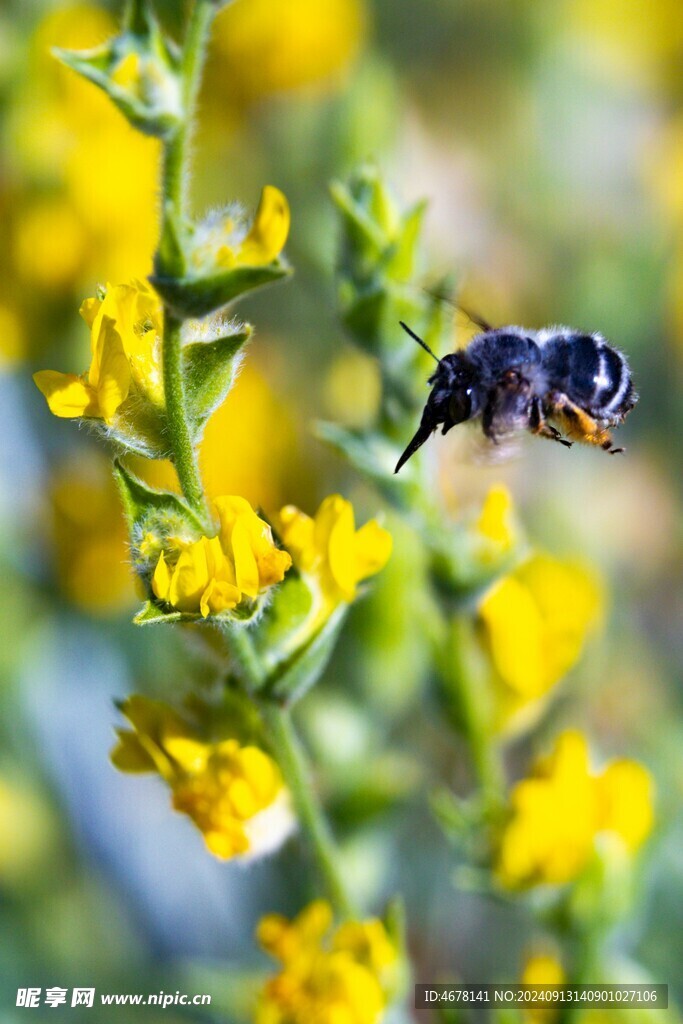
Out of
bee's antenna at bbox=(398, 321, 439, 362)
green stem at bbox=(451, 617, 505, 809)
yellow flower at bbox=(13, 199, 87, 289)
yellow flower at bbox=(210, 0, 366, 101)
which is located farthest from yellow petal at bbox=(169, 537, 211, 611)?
yellow flower at bbox=(210, 0, 366, 101)

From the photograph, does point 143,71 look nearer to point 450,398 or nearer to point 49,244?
point 450,398

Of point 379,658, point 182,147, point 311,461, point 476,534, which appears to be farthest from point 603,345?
point 311,461

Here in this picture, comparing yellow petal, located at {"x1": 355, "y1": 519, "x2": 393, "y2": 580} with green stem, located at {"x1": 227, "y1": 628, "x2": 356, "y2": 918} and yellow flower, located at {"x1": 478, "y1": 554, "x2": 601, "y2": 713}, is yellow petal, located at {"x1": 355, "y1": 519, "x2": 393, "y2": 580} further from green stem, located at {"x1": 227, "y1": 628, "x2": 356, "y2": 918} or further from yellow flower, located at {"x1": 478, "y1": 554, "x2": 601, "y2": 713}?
yellow flower, located at {"x1": 478, "y1": 554, "x2": 601, "y2": 713}

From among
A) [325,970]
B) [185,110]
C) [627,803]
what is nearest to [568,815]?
[627,803]

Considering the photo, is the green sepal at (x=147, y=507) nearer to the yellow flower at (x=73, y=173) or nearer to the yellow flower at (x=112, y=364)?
the yellow flower at (x=112, y=364)

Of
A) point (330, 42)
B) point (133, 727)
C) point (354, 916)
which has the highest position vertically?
point (330, 42)

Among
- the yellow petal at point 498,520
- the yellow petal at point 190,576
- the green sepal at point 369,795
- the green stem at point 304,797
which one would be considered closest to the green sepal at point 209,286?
the yellow petal at point 190,576

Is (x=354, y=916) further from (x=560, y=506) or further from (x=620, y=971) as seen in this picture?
(x=560, y=506)
